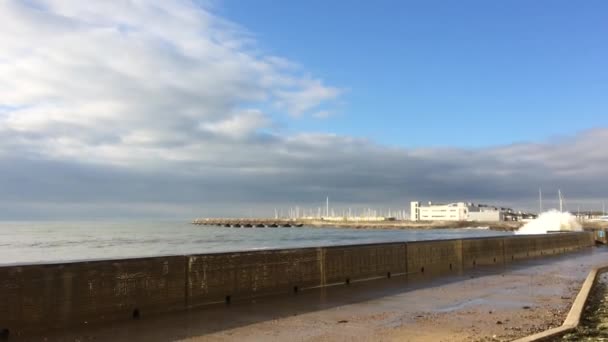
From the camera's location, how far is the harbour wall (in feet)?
27.6

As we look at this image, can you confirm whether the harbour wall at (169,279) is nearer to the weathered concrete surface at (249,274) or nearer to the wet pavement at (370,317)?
the weathered concrete surface at (249,274)

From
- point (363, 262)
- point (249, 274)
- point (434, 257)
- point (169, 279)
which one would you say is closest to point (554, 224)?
point (434, 257)

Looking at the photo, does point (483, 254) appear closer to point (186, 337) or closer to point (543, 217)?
point (186, 337)

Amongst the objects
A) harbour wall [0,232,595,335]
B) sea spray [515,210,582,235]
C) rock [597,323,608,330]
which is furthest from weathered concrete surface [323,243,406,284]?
sea spray [515,210,582,235]

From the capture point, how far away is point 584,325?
29.3 ft

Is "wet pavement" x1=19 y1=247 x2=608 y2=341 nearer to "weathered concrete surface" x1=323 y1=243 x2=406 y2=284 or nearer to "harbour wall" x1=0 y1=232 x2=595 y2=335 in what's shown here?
"harbour wall" x1=0 y1=232 x2=595 y2=335

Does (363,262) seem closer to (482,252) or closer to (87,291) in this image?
(87,291)

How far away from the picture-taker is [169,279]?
1062cm

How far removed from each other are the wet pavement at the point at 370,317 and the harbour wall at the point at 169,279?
30cm

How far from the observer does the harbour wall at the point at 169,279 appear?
8.40 m

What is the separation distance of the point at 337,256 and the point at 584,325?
23.2 feet

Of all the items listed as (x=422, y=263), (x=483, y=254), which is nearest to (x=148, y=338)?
(x=422, y=263)

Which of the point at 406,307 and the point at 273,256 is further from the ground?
the point at 273,256

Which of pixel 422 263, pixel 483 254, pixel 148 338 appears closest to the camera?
pixel 148 338
